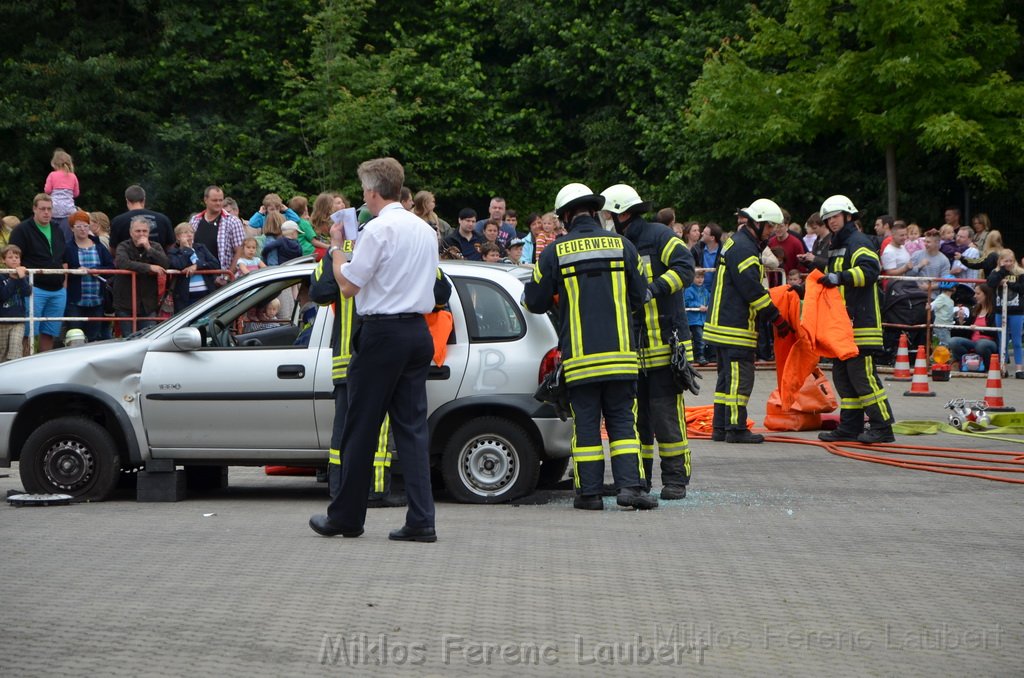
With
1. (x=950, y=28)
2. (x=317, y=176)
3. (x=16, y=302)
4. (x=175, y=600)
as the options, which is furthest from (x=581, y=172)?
(x=175, y=600)

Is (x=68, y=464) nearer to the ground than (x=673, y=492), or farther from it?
farther from it

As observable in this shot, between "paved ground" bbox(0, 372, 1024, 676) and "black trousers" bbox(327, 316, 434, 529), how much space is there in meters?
0.34

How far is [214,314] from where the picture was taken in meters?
10.1

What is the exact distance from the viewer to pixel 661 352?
1000 cm

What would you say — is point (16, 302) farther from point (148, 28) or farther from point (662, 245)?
point (148, 28)

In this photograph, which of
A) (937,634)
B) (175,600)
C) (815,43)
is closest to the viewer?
(937,634)

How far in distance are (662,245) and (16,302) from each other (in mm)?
8100

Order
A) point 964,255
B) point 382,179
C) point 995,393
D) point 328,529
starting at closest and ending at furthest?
point 382,179 → point 328,529 → point 995,393 → point 964,255

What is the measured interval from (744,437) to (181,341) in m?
5.63

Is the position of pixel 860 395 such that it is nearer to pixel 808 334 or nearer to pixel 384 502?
pixel 808 334

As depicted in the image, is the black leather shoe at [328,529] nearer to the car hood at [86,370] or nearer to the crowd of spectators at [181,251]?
the car hood at [86,370]

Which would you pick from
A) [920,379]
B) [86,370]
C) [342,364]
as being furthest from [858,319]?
[86,370]

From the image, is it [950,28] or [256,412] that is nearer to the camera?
[256,412]

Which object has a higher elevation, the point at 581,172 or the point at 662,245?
the point at 581,172
